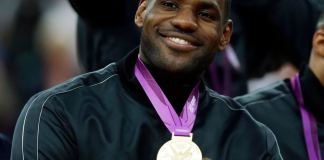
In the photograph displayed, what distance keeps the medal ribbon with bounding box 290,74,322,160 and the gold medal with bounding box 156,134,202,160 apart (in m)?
0.90

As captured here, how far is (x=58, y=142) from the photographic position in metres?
3.35

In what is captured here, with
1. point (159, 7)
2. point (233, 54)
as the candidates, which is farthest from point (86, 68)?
point (159, 7)

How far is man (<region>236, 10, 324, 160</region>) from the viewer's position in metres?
4.33

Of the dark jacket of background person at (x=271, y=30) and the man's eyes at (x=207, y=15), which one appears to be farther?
the dark jacket of background person at (x=271, y=30)

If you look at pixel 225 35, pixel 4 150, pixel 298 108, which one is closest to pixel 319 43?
pixel 298 108

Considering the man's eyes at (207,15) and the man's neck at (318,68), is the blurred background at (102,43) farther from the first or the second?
the man's eyes at (207,15)

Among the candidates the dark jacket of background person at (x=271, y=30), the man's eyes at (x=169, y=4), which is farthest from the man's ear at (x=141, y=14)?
the dark jacket of background person at (x=271, y=30)

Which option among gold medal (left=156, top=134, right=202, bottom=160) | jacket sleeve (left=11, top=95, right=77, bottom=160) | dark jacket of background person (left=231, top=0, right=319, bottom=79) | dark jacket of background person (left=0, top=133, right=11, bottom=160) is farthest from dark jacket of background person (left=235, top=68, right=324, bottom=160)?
jacket sleeve (left=11, top=95, right=77, bottom=160)

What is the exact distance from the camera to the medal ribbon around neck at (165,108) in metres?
3.56

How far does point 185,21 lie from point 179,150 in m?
0.47

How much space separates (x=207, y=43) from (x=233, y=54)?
5.53 ft

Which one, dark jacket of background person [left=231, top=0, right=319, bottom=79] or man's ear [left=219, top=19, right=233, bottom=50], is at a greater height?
man's ear [left=219, top=19, right=233, bottom=50]

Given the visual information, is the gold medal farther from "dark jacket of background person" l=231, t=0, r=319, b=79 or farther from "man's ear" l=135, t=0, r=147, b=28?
"dark jacket of background person" l=231, t=0, r=319, b=79

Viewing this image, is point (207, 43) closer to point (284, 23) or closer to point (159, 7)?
point (159, 7)
